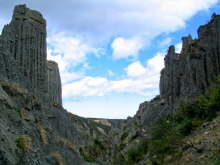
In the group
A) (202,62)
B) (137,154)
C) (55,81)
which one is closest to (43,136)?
(137,154)

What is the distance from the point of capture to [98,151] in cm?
7806

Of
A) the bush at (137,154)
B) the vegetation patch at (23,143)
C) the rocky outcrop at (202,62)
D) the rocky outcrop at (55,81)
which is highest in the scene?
the rocky outcrop at (55,81)

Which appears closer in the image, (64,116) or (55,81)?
(64,116)

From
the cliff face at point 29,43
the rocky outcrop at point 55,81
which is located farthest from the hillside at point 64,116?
the rocky outcrop at point 55,81

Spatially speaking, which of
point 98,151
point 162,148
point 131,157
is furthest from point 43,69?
point 98,151

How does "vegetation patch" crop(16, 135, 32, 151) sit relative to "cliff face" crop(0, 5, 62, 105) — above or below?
below

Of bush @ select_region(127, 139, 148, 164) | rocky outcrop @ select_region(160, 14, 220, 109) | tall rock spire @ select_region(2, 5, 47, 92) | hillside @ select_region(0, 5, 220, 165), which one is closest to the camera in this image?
hillside @ select_region(0, 5, 220, 165)

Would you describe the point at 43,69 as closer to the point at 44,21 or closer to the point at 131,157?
the point at 44,21

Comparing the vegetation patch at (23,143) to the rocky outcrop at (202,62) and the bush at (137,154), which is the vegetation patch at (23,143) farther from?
the rocky outcrop at (202,62)

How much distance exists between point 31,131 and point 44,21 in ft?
84.6

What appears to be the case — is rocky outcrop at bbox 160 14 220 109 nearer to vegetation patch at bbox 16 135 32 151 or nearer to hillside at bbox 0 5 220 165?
hillside at bbox 0 5 220 165

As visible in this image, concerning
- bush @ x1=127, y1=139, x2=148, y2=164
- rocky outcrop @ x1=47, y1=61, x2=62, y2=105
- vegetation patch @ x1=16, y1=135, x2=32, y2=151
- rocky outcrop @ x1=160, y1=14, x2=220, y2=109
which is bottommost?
bush @ x1=127, y1=139, x2=148, y2=164

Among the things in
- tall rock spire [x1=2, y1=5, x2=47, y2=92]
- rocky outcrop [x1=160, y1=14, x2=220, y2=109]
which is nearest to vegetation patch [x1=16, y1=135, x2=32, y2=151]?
tall rock spire [x1=2, y1=5, x2=47, y2=92]

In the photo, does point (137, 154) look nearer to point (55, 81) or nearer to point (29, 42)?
point (29, 42)
